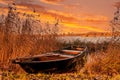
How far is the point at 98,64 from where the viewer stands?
16.1 metres

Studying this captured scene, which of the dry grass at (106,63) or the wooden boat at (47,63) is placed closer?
the wooden boat at (47,63)

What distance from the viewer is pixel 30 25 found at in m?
18.1

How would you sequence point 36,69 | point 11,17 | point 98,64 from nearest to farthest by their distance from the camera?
point 36,69 → point 98,64 → point 11,17

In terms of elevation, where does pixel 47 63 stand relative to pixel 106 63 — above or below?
above

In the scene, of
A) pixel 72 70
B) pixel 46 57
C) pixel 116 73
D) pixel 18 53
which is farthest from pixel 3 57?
pixel 116 73

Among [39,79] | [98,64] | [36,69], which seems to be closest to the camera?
[39,79]

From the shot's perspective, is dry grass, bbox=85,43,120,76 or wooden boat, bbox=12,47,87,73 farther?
dry grass, bbox=85,43,120,76

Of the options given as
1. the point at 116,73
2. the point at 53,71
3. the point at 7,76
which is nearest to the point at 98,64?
the point at 116,73

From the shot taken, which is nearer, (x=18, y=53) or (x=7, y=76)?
(x=7, y=76)

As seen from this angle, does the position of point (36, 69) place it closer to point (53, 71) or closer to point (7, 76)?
point (53, 71)

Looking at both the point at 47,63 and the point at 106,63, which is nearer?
the point at 47,63

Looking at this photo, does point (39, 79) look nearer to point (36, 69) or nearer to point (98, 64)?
point (36, 69)

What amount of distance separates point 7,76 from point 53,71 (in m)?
2.67

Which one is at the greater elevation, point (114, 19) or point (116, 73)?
point (114, 19)
